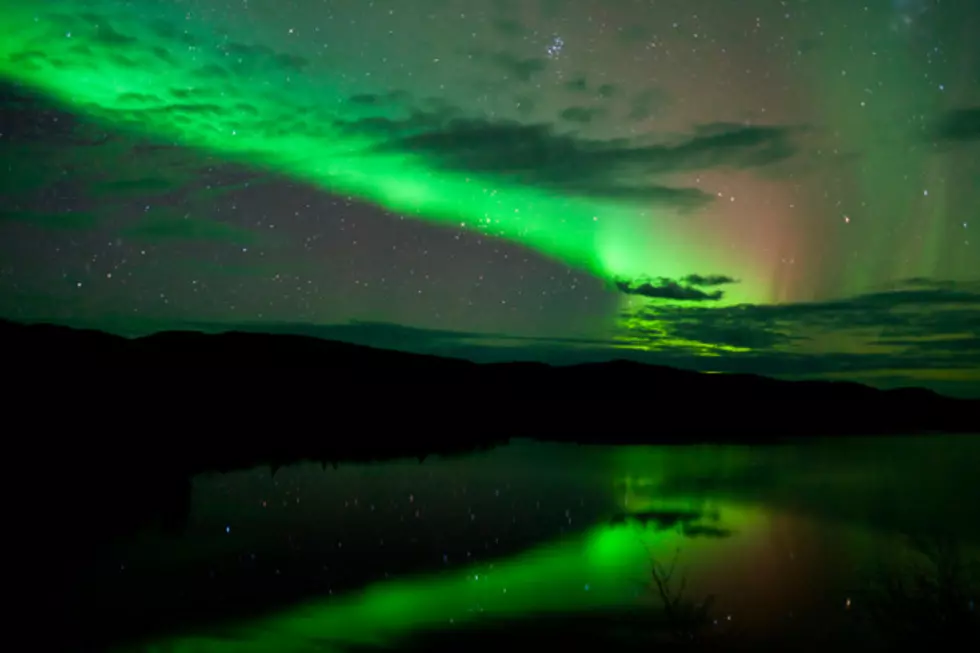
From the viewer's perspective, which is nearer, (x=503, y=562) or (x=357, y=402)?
(x=503, y=562)

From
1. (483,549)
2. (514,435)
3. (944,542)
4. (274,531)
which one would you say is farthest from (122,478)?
(514,435)

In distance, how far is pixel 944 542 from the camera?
17.7 m

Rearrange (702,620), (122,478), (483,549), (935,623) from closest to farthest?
(935,623) → (702,620) → (483,549) → (122,478)

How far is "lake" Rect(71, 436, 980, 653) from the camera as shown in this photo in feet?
34.8

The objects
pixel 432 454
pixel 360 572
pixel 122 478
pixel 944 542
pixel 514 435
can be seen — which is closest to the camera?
pixel 360 572

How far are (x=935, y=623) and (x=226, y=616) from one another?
309 inches

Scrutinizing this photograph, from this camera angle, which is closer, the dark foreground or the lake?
the lake

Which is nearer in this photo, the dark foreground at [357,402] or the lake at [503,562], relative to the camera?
the lake at [503,562]

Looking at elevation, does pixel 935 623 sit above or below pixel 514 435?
above

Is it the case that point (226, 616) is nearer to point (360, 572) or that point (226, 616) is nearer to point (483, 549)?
point (360, 572)

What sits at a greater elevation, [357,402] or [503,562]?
[503,562]

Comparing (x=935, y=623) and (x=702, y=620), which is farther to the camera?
(x=702, y=620)

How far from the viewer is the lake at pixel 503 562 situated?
10.6 meters

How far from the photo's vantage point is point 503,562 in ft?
49.9
